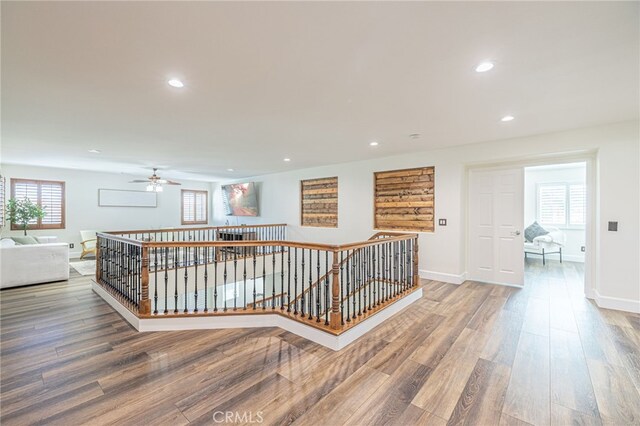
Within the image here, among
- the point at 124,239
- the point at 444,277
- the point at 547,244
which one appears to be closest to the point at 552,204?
the point at 547,244

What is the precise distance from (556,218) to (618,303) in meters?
4.42

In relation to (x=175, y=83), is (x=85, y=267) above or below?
below

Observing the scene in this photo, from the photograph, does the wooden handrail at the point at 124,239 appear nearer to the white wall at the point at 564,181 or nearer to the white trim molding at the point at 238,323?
the white trim molding at the point at 238,323

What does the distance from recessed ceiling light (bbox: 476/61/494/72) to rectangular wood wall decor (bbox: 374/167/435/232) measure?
3.06 meters

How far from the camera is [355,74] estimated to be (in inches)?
90.1

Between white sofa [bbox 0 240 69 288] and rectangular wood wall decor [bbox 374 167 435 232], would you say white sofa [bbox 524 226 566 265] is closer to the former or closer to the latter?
rectangular wood wall decor [bbox 374 167 435 232]

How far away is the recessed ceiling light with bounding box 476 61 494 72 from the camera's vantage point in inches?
83.4

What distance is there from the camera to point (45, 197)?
23.7 ft

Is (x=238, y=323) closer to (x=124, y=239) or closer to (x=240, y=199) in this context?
(x=124, y=239)

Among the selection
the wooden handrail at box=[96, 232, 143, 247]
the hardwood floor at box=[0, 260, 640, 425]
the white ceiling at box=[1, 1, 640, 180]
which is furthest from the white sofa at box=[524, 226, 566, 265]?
the wooden handrail at box=[96, 232, 143, 247]

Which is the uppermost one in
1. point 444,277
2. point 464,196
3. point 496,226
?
point 464,196

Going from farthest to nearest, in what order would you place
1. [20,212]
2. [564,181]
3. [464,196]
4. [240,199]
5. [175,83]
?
[240,199] → [564,181] → [20,212] → [464,196] → [175,83]

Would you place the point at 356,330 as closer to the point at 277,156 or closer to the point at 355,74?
the point at 355,74

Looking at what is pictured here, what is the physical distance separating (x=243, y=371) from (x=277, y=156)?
169 inches
